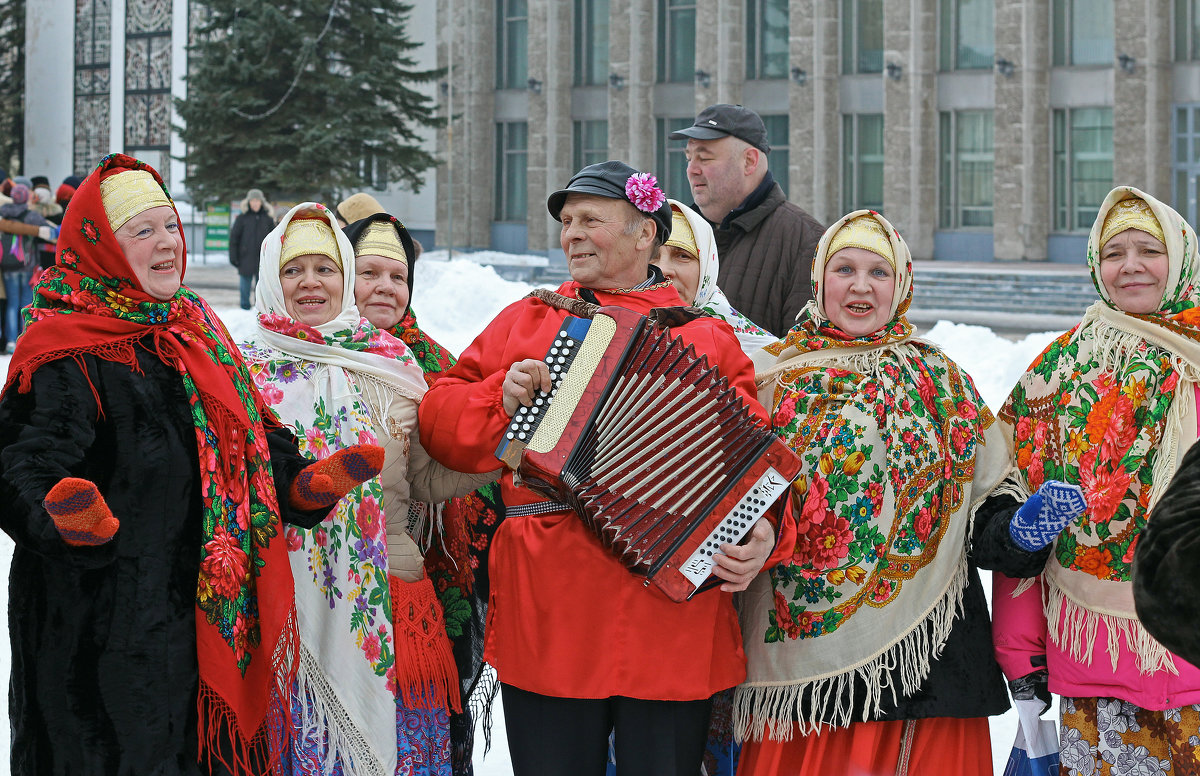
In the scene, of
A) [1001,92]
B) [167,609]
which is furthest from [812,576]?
[1001,92]

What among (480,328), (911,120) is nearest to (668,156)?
(911,120)

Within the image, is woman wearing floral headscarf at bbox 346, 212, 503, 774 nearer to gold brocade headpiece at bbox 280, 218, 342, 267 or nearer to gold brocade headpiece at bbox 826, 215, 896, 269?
gold brocade headpiece at bbox 280, 218, 342, 267

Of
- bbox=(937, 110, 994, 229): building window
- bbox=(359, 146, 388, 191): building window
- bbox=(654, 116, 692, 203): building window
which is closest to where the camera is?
bbox=(937, 110, 994, 229): building window

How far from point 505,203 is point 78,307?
33.4 meters

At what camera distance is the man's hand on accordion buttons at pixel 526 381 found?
10.0 ft

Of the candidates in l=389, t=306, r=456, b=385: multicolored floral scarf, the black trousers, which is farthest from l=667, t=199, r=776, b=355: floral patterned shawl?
the black trousers

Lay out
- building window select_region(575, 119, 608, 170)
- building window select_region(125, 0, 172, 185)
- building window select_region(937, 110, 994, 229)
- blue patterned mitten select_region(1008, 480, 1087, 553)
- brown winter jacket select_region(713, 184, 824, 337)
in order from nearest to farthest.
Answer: blue patterned mitten select_region(1008, 480, 1087, 553) < brown winter jacket select_region(713, 184, 824, 337) < building window select_region(937, 110, 994, 229) < building window select_region(575, 119, 608, 170) < building window select_region(125, 0, 172, 185)

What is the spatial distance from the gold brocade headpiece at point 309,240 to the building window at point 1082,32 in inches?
1105

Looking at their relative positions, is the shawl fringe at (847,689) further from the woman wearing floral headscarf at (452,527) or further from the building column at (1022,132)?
the building column at (1022,132)

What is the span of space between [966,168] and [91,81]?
3126 cm

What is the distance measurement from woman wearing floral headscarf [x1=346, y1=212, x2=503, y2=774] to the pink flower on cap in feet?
3.51

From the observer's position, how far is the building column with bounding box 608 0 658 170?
108 ft

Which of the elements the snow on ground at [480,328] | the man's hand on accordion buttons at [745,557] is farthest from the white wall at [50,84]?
the man's hand on accordion buttons at [745,557]

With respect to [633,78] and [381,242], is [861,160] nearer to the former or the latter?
[633,78]
